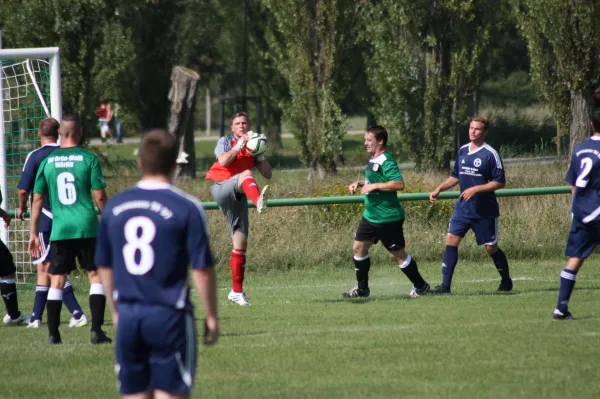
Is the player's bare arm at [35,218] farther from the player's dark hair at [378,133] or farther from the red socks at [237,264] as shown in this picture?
the player's dark hair at [378,133]

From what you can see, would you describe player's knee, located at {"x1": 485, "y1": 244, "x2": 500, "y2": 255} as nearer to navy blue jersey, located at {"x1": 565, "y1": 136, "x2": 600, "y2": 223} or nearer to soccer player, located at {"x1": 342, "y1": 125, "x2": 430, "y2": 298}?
soccer player, located at {"x1": 342, "y1": 125, "x2": 430, "y2": 298}

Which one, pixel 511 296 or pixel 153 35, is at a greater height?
pixel 153 35

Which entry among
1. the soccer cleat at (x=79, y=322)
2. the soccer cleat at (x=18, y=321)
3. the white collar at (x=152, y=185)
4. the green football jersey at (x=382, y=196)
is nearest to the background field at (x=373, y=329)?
the soccer cleat at (x=18, y=321)

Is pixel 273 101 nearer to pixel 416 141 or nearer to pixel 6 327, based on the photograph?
pixel 416 141

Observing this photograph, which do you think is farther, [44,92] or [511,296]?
[44,92]

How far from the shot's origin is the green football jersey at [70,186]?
885 centimetres

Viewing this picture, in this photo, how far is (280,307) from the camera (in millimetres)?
11250

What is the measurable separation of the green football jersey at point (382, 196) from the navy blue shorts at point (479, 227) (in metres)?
0.80

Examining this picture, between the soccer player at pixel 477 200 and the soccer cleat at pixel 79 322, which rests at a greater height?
the soccer player at pixel 477 200

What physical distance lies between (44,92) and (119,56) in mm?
9139

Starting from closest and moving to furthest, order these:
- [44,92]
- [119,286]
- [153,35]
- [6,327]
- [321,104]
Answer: [119,286] < [6,327] < [44,92] < [321,104] < [153,35]

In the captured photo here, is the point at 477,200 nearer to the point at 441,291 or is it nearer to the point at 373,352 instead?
the point at 441,291

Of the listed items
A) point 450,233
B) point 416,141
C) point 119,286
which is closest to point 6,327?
point 450,233

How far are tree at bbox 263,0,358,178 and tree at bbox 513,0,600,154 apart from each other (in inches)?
191
